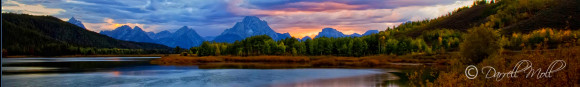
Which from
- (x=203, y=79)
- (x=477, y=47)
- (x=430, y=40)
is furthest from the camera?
(x=430, y=40)

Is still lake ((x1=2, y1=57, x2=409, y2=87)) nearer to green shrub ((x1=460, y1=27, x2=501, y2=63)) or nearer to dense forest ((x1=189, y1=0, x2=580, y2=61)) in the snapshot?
green shrub ((x1=460, y1=27, x2=501, y2=63))

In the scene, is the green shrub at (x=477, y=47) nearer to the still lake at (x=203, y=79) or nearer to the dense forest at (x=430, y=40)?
the still lake at (x=203, y=79)

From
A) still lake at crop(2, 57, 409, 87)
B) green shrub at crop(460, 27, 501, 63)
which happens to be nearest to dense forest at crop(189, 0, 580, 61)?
green shrub at crop(460, 27, 501, 63)

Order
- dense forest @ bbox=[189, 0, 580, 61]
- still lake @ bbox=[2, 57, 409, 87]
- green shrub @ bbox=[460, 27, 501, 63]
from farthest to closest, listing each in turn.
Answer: dense forest @ bbox=[189, 0, 580, 61], green shrub @ bbox=[460, 27, 501, 63], still lake @ bbox=[2, 57, 409, 87]

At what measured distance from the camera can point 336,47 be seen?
15875 centimetres

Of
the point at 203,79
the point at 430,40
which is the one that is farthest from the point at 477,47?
the point at 430,40

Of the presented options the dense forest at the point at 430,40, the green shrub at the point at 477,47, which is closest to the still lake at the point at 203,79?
the green shrub at the point at 477,47

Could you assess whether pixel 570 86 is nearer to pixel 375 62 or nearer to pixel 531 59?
pixel 531 59

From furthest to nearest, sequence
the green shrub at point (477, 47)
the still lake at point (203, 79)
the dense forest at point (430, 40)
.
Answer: the dense forest at point (430, 40) → the green shrub at point (477, 47) → the still lake at point (203, 79)

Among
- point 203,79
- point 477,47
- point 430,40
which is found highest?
point 430,40

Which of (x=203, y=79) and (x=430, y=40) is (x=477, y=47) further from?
(x=430, y=40)

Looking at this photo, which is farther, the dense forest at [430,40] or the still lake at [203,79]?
the dense forest at [430,40]

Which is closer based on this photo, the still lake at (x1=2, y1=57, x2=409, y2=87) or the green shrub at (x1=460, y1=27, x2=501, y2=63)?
the still lake at (x1=2, y1=57, x2=409, y2=87)

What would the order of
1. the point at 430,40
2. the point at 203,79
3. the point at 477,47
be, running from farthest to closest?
the point at 430,40
the point at 203,79
the point at 477,47
